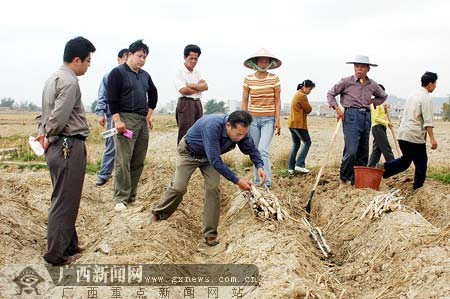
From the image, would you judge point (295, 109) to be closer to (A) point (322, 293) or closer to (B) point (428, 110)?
(B) point (428, 110)

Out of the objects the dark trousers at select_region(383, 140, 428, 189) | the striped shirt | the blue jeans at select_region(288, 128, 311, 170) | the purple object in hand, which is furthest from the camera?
the blue jeans at select_region(288, 128, 311, 170)

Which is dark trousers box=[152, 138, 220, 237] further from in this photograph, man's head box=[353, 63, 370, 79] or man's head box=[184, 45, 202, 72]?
man's head box=[353, 63, 370, 79]

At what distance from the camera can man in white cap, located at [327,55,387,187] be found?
25.2 ft

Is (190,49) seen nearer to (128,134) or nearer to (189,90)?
(189,90)

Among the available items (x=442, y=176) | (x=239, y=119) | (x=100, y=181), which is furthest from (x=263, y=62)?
(x=442, y=176)

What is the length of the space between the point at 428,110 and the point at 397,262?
326 cm

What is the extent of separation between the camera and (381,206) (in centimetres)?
620

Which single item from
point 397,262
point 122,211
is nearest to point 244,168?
point 122,211

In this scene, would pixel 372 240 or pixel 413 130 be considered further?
pixel 413 130

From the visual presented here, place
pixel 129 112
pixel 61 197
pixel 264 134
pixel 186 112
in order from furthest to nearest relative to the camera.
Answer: pixel 186 112 < pixel 264 134 < pixel 129 112 < pixel 61 197

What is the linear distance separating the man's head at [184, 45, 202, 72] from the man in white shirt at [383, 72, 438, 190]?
119 inches

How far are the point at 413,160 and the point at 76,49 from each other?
16.7 feet

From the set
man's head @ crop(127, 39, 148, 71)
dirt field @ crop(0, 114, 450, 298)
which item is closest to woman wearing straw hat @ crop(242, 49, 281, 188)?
dirt field @ crop(0, 114, 450, 298)

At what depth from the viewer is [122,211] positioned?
657 centimetres
